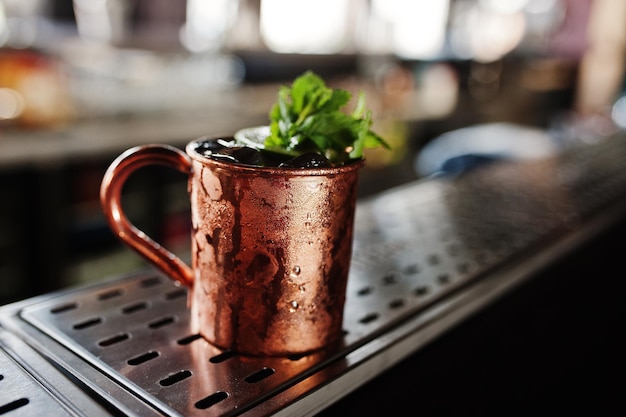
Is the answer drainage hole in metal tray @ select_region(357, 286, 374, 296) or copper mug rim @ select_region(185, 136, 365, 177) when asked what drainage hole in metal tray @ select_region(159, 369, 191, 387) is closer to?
copper mug rim @ select_region(185, 136, 365, 177)

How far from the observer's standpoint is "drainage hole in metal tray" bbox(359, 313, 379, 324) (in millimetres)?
846

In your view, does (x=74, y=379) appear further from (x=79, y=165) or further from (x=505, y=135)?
(x=79, y=165)

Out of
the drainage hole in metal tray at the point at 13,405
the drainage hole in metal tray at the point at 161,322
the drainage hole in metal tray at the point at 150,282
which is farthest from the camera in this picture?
the drainage hole in metal tray at the point at 150,282

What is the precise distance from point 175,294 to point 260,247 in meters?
0.31

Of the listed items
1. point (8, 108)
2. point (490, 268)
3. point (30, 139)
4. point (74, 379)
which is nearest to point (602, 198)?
point (490, 268)

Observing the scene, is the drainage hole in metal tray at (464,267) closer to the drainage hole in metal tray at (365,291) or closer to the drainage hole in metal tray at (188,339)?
the drainage hole in metal tray at (365,291)

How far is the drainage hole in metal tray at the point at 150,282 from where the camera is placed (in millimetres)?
945

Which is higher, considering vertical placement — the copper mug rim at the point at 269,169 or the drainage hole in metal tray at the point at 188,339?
the copper mug rim at the point at 269,169

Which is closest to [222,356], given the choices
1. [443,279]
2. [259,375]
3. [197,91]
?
[259,375]

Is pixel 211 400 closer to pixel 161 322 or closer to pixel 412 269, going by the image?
pixel 161 322

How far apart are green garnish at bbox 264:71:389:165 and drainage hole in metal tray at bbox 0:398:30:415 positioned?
0.37m

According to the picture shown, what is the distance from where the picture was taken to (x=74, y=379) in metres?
0.66

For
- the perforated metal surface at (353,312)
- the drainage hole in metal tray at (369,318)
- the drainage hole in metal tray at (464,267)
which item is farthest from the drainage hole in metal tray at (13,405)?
the drainage hole in metal tray at (464,267)

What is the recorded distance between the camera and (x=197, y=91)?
3.96 m
